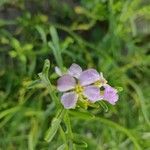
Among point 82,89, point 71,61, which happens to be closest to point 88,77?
point 82,89

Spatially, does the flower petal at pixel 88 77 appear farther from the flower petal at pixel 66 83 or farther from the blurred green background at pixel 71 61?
the blurred green background at pixel 71 61

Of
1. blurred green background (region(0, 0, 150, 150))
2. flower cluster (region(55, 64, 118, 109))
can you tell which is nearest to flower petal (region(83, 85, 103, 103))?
flower cluster (region(55, 64, 118, 109))

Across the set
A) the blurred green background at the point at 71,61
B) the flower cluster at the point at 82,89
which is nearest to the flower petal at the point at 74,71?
the flower cluster at the point at 82,89

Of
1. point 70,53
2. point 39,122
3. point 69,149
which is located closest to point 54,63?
point 70,53

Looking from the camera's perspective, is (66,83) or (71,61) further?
(71,61)

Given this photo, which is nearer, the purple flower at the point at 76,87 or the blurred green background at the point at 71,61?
the purple flower at the point at 76,87

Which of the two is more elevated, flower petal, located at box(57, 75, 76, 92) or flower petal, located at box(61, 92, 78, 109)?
flower petal, located at box(57, 75, 76, 92)

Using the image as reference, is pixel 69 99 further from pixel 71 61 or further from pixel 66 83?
pixel 71 61

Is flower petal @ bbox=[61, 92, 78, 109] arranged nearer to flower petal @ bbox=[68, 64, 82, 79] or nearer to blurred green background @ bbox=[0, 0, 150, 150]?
flower petal @ bbox=[68, 64, 82, 79]
